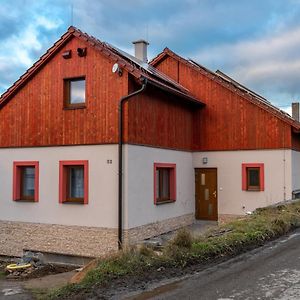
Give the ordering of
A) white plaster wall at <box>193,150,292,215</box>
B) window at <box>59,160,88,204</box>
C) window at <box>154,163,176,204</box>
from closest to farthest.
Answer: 1. window at <box>59,160,88,204</box>
2. window at <box>154,163,176,204</box>
3. white plaster wall at <box>193,150,292,215</box>

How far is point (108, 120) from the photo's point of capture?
14.3m

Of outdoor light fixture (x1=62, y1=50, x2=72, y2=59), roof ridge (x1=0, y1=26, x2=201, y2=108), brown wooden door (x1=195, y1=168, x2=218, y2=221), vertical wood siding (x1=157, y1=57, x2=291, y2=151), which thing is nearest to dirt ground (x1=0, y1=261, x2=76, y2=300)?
roof ridge (x1=0, y1=26, x2=201, y2=108)

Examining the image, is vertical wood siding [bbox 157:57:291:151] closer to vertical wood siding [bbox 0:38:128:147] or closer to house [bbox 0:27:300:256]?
house [bbox 0:27:300:256]

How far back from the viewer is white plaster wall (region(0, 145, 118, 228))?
14146 millimetres

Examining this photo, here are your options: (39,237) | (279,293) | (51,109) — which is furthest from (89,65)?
(279,293)

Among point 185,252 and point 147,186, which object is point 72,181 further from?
point 185,252

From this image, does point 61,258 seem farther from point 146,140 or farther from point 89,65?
point 89,65

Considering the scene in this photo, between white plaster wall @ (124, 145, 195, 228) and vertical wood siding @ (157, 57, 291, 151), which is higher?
vertical wood siding @ (157, 57, 291, 151)

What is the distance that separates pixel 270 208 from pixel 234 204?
4.07 meters

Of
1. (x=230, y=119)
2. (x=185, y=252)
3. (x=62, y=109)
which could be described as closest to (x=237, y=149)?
(x=230, y=119)

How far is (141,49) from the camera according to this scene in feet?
66.3

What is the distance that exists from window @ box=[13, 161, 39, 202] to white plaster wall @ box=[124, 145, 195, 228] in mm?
3797

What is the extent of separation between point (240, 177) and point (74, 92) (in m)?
7.40

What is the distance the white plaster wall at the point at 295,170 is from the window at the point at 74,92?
8.56m
